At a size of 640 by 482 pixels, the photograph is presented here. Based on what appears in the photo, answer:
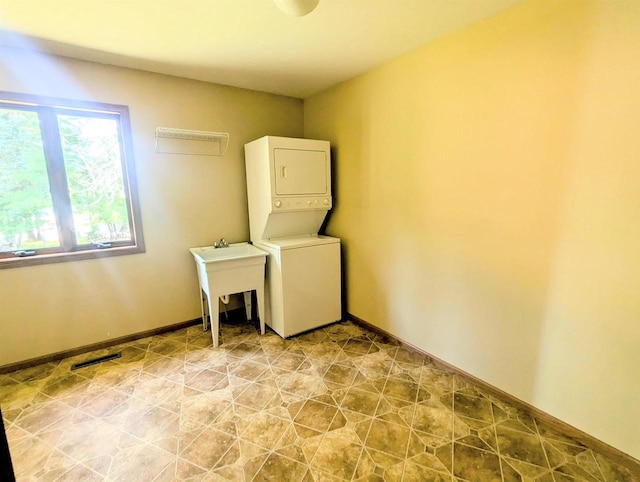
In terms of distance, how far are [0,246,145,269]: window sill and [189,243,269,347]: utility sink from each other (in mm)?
546

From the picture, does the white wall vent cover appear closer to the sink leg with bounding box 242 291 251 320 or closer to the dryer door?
the dryer door

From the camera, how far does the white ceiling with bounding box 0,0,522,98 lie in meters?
1.79

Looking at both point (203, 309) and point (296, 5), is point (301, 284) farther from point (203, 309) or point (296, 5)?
point (296, 5)

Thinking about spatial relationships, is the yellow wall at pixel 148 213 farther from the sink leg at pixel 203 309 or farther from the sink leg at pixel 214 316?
the sink leg at pixel 214 316

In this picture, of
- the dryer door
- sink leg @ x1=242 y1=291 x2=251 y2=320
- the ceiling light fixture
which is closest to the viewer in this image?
the ceiling light fixture

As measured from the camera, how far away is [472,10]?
6.01 feet

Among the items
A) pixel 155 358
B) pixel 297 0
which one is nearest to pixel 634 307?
pixel 297 0

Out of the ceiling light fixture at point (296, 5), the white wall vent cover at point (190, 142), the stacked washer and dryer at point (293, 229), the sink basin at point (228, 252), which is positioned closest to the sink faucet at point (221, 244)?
the sink basin at point (228, 252)

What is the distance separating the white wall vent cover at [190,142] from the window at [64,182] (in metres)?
0.29

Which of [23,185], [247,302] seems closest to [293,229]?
[247,302]

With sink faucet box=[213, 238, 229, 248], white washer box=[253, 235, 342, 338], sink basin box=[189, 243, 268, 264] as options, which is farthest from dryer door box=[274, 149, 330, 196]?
sink faucet box=[213, 238, 229, 248]

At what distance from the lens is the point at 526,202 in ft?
6.02

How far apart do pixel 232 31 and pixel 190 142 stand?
1242mm

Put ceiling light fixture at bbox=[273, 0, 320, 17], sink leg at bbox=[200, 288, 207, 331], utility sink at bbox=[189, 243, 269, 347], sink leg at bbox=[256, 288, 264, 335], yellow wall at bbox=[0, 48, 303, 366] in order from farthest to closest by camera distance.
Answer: sink leg at bbox=[200, 288, 207, 331]
sink leg at bbox=[256, 288, 264, 335]
utility sink at bbox=[189, 243, 269, 347]
yellow wall at bbox=[0, 48, 303, 366]
ceiling light fixture at bbox=[273, 0, 320, 17]
